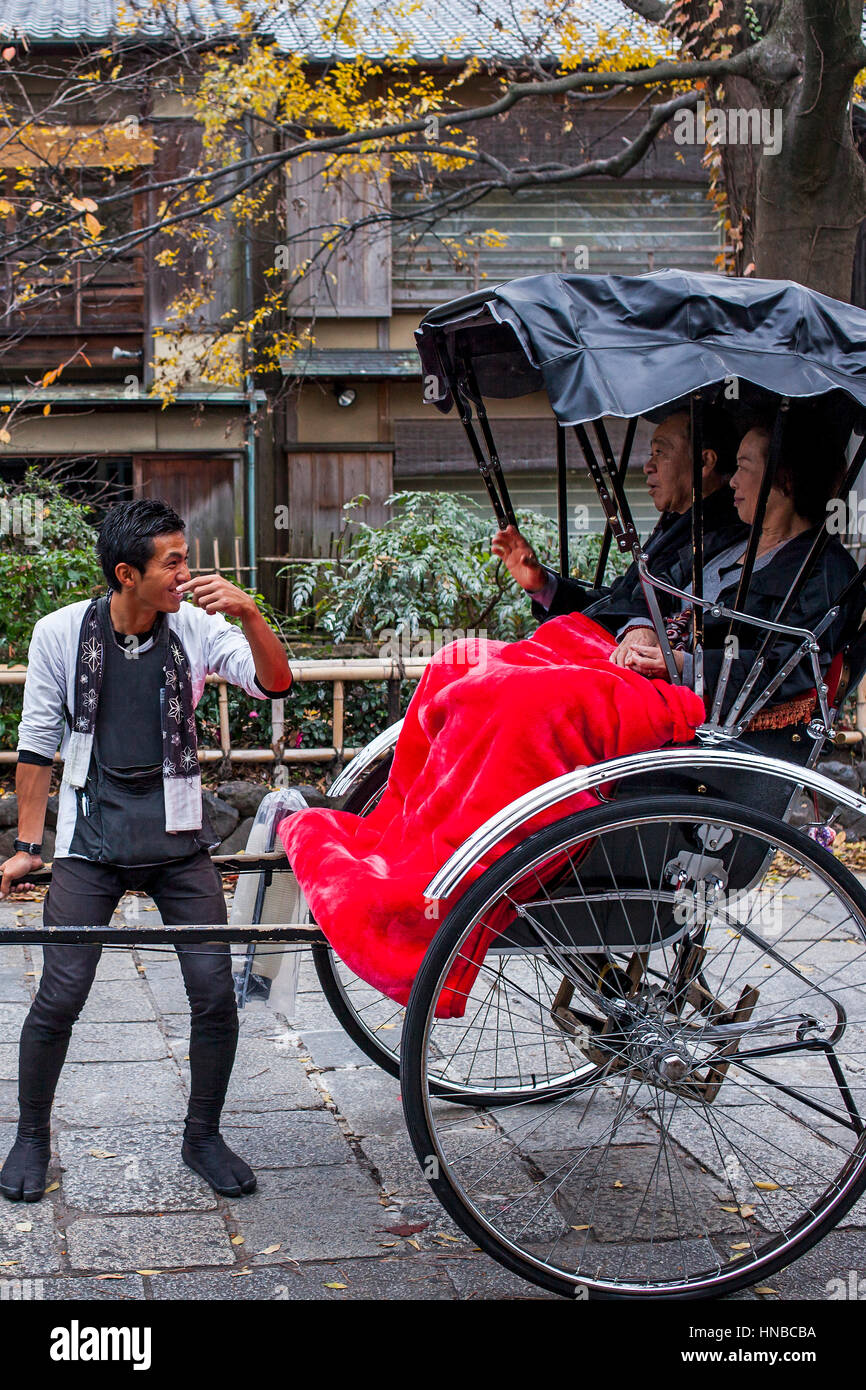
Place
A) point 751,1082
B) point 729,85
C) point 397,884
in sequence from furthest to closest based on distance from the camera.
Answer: point 729,85
point 751,1082
point 397,884

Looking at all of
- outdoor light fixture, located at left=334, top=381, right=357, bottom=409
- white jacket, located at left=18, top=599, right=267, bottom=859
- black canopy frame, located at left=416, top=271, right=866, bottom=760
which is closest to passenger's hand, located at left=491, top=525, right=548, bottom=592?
black canopy frame, located at left=416, top=271, right=866, bottom=760

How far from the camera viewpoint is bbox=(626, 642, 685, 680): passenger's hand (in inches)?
113

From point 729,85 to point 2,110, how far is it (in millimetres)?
4190

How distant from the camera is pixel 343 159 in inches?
326

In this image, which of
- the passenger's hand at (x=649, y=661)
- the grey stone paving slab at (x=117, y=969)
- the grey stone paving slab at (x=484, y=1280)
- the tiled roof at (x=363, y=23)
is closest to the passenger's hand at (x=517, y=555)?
the passenger's hand at (x=649, y=661)

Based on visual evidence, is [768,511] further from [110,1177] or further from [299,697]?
[299,697]

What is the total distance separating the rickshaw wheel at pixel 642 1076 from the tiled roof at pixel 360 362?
11075 mm

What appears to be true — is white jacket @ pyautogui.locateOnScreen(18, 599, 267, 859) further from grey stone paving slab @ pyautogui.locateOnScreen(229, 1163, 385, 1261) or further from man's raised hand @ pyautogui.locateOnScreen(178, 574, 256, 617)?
grey stone paving slab @ pyautogui.locateOnScreen(229, 1163, 385, 1261)

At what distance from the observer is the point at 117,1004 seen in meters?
4.33

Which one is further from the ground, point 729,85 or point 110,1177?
point 729,85

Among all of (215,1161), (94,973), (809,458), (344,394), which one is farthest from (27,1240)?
(344,394)

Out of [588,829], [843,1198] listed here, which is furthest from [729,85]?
[843,1198]

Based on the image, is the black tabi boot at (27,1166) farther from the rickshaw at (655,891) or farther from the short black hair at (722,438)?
the short black hair at (722,438)

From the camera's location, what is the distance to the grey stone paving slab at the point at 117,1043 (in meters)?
3.82
